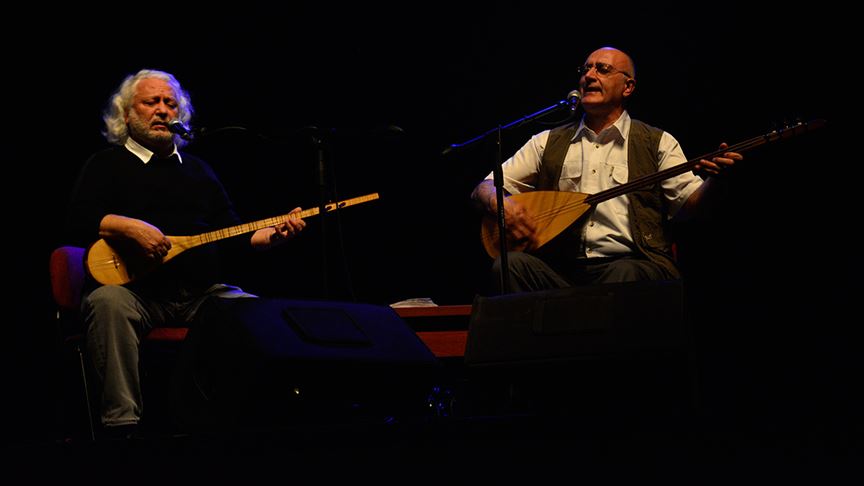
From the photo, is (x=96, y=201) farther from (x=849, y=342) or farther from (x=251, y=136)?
(x=849, y=342)

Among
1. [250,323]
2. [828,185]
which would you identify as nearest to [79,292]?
[250,323]

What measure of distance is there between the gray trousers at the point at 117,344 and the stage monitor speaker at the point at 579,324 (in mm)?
928

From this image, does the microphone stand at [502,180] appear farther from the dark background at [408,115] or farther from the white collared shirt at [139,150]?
the white collared shirt at [139,150]

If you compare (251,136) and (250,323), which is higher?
(251,136)

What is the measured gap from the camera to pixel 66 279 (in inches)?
120

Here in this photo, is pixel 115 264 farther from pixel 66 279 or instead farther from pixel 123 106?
pixel 123 106

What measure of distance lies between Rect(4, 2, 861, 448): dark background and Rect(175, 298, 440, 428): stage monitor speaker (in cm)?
99

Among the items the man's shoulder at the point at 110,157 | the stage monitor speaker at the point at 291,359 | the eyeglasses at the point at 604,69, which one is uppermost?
the eyeglasses at the point at 604,69

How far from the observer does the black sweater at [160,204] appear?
3105 mm

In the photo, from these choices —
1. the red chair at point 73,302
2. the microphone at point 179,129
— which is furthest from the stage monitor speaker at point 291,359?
the microphone at point 179,129

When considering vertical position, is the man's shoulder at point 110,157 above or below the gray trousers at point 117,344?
above

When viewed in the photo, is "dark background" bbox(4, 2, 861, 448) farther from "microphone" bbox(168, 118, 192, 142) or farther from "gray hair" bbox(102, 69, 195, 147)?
"microphone" bbox(168, 118, 192, 142)

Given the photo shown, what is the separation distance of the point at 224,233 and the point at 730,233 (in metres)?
1.91

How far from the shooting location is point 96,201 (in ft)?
10.3
